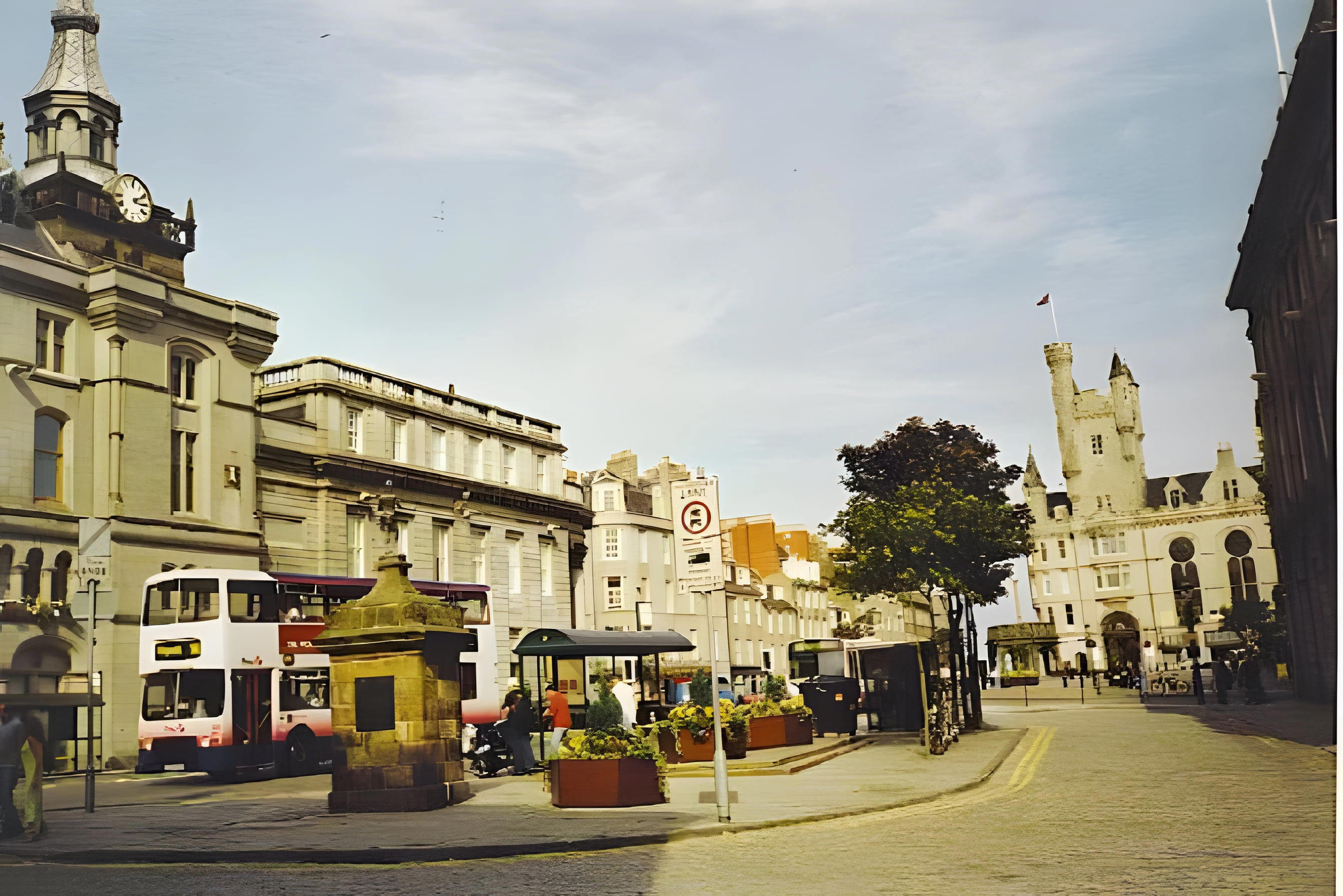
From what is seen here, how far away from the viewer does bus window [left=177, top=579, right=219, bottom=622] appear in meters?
23.5

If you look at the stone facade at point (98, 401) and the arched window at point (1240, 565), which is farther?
the stone facade at point (98, 401)

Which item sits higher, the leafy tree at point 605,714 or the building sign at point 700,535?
the building sign at point 700,535

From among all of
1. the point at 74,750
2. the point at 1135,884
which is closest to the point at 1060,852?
the point at 1135,884

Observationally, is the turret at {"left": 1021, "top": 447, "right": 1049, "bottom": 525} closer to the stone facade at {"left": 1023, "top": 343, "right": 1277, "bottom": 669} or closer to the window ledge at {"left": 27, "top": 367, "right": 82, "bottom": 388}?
the stone facade at {"left": 1023, "top": 343, "right": 1277, "bottom": 669}

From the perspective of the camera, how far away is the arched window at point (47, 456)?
29.5 m

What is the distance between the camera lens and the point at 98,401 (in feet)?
105

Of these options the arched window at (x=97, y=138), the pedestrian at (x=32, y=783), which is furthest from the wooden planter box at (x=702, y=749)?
the arched window at (x=97, y=138)

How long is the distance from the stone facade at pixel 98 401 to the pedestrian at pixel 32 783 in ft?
32.5

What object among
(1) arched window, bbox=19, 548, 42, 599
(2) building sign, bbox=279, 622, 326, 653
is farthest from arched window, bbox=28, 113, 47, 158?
(2) building sign, bbox=279, 622, 326, 653

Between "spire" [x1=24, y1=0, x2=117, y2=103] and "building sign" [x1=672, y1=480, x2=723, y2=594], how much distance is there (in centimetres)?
2842

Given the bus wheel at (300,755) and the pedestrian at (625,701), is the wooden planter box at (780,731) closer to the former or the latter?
the pedestrian at (625,701)

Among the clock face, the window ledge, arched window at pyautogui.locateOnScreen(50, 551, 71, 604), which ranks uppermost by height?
the clock face

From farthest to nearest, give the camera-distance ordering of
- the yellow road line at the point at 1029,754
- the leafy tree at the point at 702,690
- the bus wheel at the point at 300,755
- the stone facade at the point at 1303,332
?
the leafy tree at the point at 702,690 → the bus wheel at the point at 300,755 → the yellow road line at the point at 1029,754 → the stone facade at the point at 1303,332

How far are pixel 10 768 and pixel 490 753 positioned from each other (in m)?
9.84
